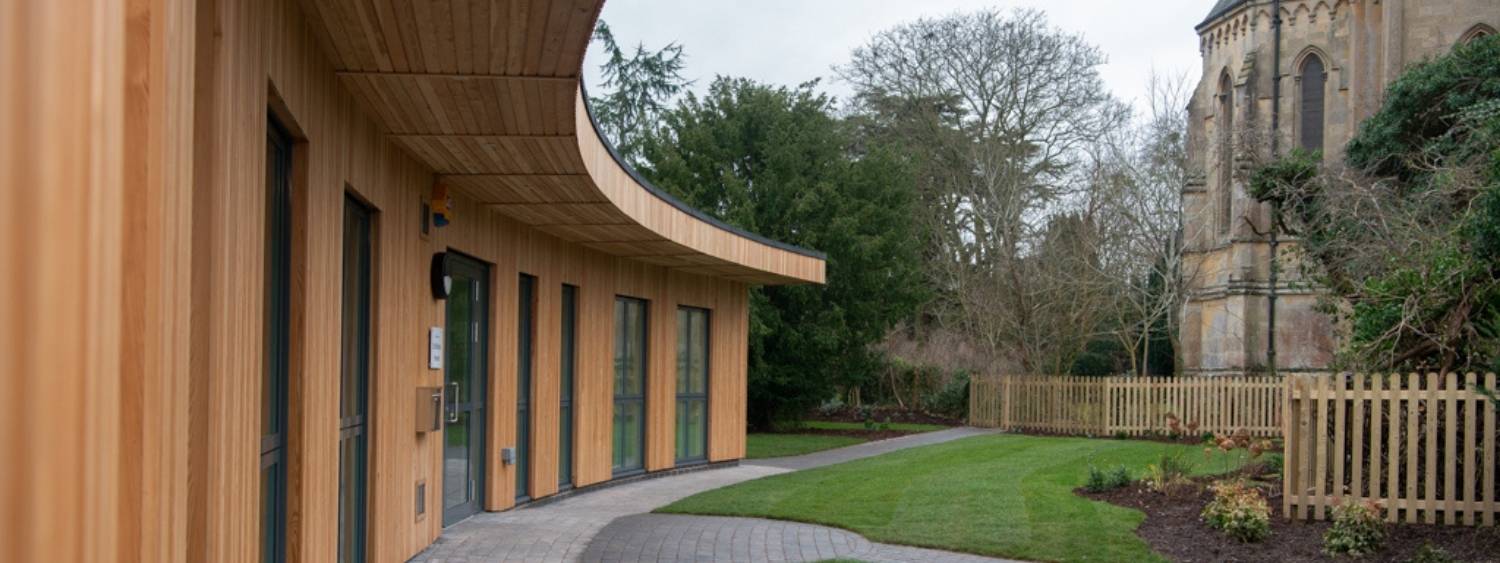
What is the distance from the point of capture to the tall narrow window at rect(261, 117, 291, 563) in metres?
4.72

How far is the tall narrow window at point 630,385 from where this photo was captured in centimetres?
1376

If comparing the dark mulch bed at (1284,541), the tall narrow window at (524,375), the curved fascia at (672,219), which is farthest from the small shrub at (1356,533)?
the tall narrow window at (524,375)

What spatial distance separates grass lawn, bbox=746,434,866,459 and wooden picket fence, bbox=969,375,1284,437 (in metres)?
4.10

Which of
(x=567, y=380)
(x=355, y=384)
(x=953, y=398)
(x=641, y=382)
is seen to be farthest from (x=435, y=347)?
(x=953, y=398)

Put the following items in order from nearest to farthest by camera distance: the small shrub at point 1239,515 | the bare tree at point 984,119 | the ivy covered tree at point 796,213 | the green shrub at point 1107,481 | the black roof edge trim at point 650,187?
the black roof edge trim at point 650,187
the small shrub at point 1239,515
the green shrub at point 1107,481
the ivy covered tree at point 796,213
the bare tree at point 984,119

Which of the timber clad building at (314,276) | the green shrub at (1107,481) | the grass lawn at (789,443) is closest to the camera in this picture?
the timber clad building at (314,276)

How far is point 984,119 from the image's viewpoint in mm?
34656

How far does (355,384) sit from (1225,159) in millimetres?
28597

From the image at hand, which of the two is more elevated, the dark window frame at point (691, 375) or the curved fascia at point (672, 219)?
the curved fascia at point (672, 219)

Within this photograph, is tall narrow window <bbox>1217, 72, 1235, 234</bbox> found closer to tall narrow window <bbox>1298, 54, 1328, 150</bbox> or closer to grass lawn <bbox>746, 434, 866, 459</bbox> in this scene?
tall narrow window <bbox>1298, 54, 1328, 150</bbox>

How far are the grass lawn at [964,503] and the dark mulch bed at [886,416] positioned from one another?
1117 centimetres

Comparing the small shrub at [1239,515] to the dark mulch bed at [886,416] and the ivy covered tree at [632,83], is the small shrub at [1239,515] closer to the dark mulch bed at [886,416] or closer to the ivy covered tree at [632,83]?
the dark mulch bed at [886,416]

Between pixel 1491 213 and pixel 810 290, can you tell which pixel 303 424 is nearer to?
pixel 1491 213

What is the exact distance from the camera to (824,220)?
→ 24.5 meters
